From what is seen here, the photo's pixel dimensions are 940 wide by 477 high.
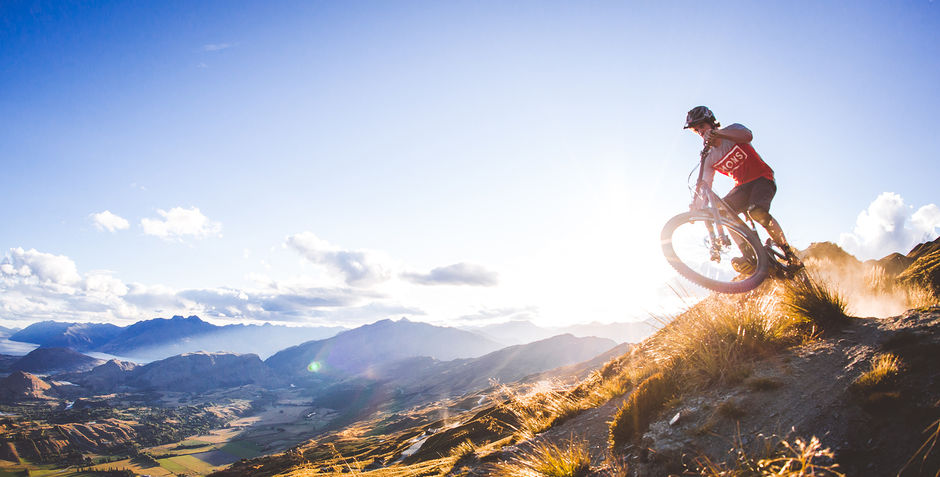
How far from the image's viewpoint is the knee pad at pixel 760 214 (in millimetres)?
8211

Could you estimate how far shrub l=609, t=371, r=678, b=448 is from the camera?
18.4 feet

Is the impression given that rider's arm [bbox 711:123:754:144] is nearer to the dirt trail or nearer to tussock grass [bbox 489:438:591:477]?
the dirt trail

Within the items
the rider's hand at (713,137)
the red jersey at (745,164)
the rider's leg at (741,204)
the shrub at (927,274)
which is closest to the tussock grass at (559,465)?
the rider's leg at (741,204)

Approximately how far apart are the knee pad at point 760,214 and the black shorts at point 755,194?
0.19 feet

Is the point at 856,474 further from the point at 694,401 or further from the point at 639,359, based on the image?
the point at 639,359

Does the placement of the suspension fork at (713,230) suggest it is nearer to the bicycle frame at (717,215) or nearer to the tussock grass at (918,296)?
the bicycle frame at (717,215)

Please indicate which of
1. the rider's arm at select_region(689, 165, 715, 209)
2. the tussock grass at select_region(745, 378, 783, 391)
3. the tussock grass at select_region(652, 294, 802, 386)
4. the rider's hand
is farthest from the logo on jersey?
the tussock grass at select_region(745, 378, 783, 391)

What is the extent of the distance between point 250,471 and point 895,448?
86.7 m

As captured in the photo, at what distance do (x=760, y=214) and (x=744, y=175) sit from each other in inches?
36.1

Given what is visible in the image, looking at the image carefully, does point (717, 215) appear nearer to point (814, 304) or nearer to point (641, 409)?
point (814, 304)

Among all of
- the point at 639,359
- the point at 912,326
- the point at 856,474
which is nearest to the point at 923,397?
the point at 856,474

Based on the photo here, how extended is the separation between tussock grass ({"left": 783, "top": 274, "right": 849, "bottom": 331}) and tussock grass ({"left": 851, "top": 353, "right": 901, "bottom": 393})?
1960 mm

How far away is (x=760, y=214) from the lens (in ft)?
27.1

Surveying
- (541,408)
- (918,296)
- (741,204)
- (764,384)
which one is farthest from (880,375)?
(541,408)
